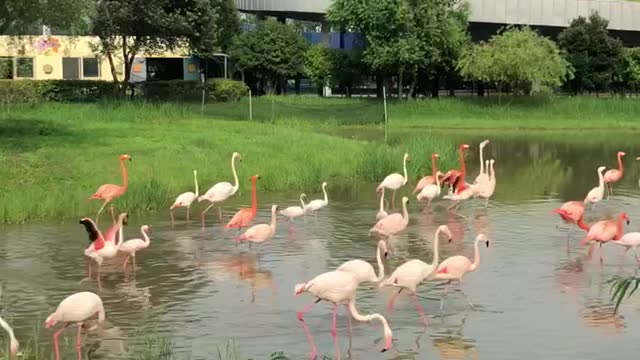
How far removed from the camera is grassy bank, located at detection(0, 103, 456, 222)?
820 inches

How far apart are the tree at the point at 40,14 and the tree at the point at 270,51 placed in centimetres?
2910

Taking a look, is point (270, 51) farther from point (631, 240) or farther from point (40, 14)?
point (631, 240)

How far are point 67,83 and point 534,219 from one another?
35350mm

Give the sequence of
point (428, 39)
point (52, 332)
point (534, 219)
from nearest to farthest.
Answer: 1. point (52, 332)
2. point (534, 219)
3. point (428, 39)

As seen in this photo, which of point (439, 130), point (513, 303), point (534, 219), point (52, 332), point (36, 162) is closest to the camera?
point (52, 332)

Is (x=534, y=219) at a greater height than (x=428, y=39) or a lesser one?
lesser

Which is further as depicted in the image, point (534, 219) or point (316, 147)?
point (316, 147)

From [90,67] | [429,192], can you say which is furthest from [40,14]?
[90,67]

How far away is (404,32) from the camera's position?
55812 millimetres

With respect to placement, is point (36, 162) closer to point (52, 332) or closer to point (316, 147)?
point (316, 147)

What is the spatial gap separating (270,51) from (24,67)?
14377mm

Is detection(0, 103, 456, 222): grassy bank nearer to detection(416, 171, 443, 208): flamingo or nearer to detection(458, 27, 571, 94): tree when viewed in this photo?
detection(416, 171, 443, 208): flamingo

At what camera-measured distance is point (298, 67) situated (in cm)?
6159

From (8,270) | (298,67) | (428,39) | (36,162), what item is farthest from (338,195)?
(298,67)
